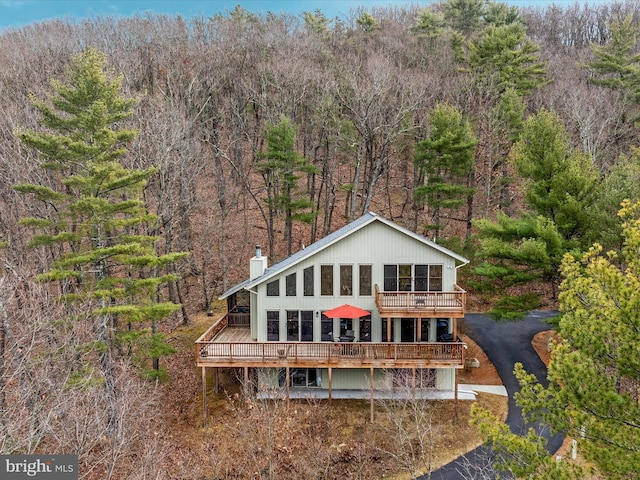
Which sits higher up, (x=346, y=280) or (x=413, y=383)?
(x=346, y=280)

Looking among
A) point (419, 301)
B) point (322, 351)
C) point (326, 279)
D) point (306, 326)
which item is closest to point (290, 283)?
point (326, 279)

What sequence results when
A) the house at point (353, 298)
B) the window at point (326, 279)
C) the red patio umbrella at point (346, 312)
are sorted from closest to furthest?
the red patio umbrella at point (346, 312) < the house at point (353, 298) < the window at point (326, 279)

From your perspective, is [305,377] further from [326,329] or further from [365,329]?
[365,329]

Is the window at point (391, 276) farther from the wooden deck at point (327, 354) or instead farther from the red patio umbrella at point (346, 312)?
the wooden deck at point (327, 354)

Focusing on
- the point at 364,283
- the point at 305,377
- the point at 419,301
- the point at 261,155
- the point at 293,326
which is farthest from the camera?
the point at 261,155

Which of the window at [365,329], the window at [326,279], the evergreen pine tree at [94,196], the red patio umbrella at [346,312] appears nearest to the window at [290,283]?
the window at [326,279]

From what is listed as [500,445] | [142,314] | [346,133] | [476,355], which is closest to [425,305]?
[476,355]
